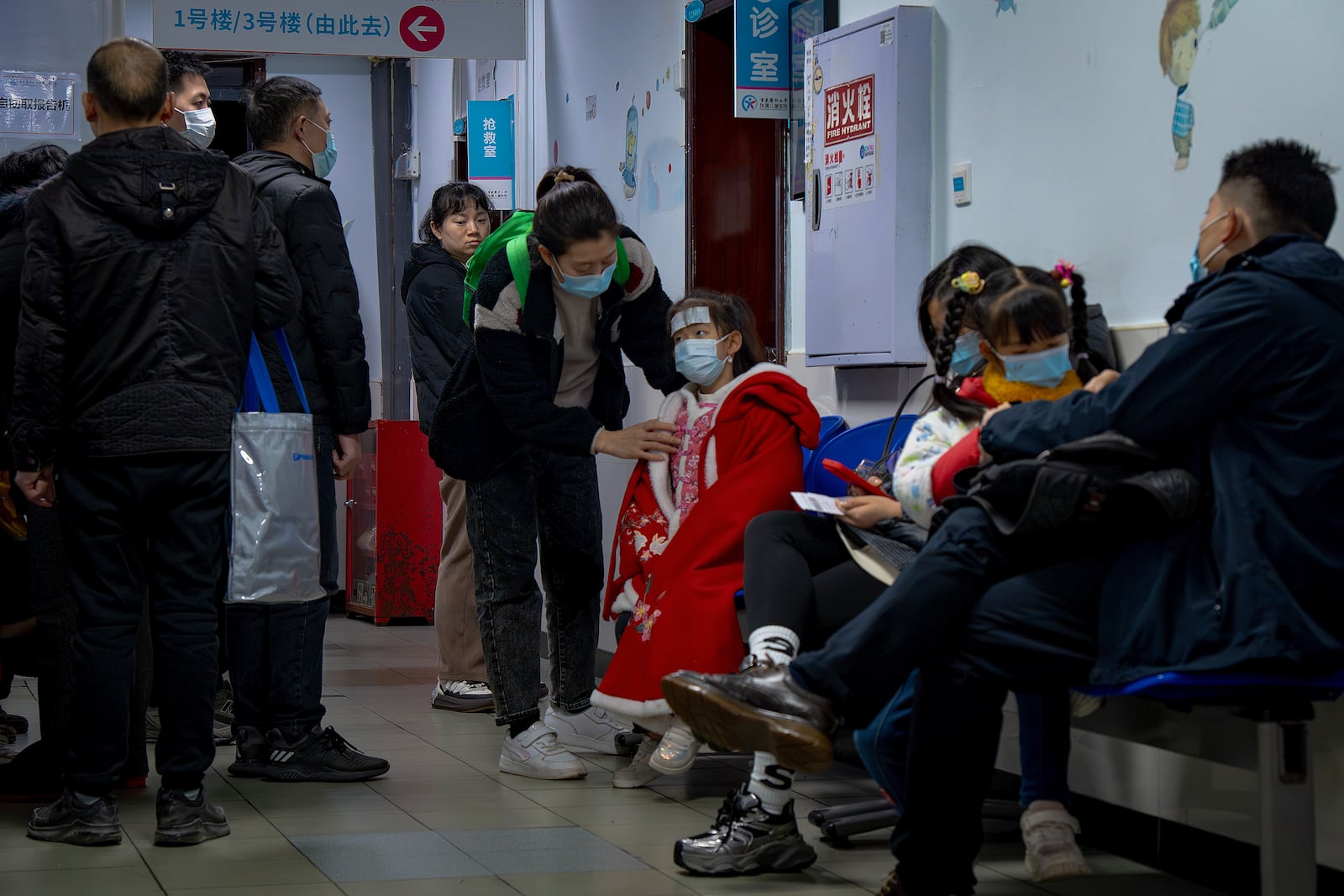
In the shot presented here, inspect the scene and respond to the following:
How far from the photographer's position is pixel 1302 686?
2.18 metres

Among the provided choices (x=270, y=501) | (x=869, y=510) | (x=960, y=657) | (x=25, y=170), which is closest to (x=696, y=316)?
(x=869, y=510)

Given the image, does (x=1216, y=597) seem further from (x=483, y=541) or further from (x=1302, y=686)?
(x=483, y=541)

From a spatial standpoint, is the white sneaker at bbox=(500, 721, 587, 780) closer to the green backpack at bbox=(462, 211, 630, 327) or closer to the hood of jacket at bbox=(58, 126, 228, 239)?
the green backpack at bbox=(462, 211, 630, 327)

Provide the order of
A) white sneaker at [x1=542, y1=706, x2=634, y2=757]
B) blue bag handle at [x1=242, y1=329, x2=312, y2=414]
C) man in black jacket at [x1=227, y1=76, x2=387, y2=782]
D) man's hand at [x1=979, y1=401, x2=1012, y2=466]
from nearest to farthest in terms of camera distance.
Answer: man's hand at [x1=979, y1=401, x2=1012, y2=466] < blue bag handle at [x1=242, y1=329, x2=312, y2=414] < man in black jacket at [x1=227, y1=76, x2=387, y2=782] < white sneaker at [x1=542, y1=706, x2=634, y2=757]

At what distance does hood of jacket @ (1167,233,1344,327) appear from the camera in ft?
7.29

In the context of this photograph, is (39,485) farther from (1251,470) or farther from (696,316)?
(1251,470)

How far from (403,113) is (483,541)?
559 cm

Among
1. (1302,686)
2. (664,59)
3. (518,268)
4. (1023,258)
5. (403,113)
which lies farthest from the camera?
(403,113)

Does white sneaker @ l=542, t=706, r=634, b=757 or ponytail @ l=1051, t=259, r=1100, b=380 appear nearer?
ponytail @ l=1051, t=259, r=1100, b=380

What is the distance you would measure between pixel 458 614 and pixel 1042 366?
273 centimetres

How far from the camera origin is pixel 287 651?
3662 millimetres

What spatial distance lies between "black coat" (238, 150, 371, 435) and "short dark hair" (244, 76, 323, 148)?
219mm

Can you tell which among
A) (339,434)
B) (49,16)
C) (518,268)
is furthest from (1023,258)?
(49,16)

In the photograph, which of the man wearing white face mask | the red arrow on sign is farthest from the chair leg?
the red arrow on sign
